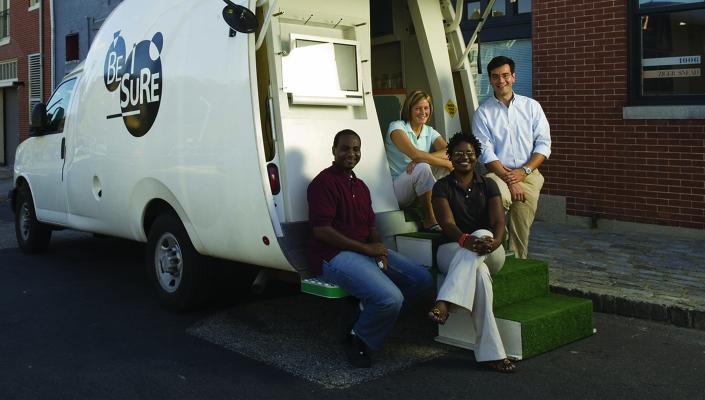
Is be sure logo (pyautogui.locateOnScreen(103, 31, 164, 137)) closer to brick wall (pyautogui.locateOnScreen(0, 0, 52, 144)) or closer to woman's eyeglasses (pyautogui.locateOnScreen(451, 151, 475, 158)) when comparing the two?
woman's eyeglasses (pyautogui.locateOnScreen(451, 151, 475, 158))

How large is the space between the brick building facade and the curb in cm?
1947

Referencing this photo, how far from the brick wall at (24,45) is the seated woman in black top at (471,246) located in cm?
1954

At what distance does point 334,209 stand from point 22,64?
2199 cm

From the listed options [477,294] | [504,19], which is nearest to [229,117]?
[477,294]

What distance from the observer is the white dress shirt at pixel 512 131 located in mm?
6246

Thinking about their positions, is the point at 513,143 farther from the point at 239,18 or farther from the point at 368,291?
the point at 239,18

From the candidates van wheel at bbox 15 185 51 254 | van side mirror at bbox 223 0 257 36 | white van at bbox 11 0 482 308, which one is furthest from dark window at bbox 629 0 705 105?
van wheel at bbox 15 185 51 254

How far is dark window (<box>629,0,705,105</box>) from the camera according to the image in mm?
8617

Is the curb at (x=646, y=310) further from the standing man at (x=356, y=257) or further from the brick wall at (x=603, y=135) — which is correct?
the brick wall at (x=603, y=135)

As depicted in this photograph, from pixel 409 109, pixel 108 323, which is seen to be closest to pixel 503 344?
pixel 409 109

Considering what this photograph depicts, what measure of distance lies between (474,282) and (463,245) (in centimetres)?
24

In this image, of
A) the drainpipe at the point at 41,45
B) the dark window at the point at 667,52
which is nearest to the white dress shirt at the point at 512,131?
the dark window at the point at 667,52

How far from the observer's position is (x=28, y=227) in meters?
8.93

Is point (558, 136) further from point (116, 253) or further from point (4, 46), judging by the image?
point (4, 46)
